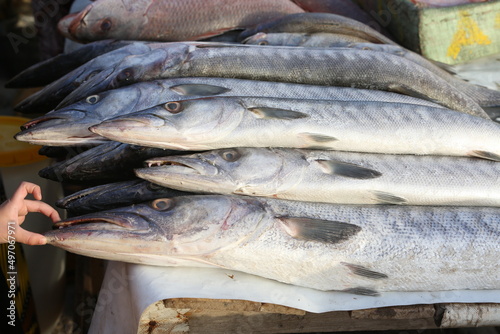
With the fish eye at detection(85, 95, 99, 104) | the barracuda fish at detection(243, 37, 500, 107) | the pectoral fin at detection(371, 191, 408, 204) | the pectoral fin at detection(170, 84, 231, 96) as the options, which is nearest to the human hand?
the fish eye at detection(85, 95, 99, 104)

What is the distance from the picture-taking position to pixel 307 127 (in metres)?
2.72

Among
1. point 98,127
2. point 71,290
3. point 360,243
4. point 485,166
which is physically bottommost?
point 71,290

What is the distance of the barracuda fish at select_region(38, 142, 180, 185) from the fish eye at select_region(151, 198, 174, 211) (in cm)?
43

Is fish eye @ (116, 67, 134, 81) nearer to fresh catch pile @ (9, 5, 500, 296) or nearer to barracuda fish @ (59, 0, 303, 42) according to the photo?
fresh catch pile @ (9, 5, 500, 296)

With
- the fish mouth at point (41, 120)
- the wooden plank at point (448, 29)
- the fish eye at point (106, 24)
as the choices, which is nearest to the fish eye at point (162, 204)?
the fish mouth at point (41, 120)

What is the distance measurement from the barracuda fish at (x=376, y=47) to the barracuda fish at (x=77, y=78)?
0.90 metres

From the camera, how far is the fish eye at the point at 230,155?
260 cm

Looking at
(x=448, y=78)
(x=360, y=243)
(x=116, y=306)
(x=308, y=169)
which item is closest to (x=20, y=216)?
(x=116, y=306)

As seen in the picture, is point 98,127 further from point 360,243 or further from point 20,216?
point 360,243

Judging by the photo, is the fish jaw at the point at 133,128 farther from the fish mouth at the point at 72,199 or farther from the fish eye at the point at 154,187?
the fish mouth at the point at 72,199

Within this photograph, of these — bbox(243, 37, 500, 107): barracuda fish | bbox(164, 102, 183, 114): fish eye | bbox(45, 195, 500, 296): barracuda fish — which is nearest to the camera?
bbox(45, 195, 500, 296): barracuda fish

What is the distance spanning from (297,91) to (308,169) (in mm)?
602

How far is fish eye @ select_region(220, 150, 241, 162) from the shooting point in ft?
8.54

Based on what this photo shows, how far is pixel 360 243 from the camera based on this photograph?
2512 mm
